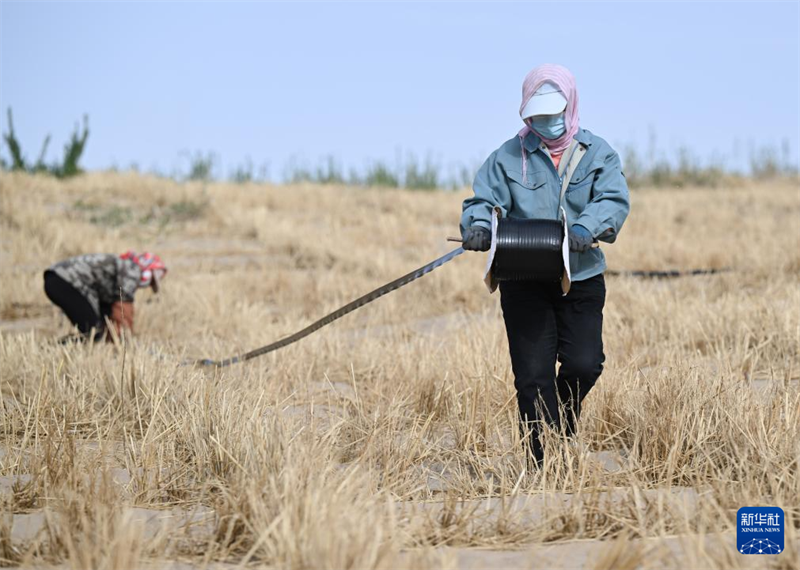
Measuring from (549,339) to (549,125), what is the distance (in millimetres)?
987

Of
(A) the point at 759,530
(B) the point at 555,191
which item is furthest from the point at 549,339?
(A) the point at 759,530

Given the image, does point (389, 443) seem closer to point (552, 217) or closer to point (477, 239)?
point (477, 239)

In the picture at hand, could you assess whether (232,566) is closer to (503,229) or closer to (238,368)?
(503,229)

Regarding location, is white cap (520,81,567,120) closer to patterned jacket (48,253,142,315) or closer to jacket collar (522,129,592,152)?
jacket collar (522,129,592,152)

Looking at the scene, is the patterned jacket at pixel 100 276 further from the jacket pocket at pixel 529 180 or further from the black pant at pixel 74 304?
the jacket pocket at pixel 529 180

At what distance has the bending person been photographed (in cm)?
866

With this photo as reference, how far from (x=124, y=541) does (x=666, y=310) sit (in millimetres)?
5987

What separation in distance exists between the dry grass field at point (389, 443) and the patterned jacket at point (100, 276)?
0.53 metres

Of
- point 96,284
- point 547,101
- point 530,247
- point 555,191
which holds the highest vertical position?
point 547,101

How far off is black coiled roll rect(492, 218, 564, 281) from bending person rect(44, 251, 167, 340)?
5.29 m

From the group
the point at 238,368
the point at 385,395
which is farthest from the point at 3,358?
the point at 385,395

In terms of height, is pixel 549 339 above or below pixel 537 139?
below

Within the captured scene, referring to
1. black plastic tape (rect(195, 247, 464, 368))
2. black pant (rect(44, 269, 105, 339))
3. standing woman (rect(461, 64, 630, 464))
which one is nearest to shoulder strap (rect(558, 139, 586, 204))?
standing woman (rect(461, 64, 630, 464))

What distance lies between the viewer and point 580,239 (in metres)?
4.10
